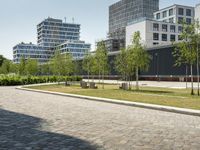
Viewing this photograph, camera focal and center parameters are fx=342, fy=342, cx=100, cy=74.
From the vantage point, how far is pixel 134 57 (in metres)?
33.1

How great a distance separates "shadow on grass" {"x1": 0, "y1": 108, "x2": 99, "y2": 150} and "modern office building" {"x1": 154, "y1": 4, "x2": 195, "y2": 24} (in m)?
108

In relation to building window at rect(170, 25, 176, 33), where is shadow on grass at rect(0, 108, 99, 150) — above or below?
below

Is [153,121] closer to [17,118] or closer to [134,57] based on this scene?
[17,118]

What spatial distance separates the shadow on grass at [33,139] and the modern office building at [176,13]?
4239 inches

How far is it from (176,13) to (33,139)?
11119 cm

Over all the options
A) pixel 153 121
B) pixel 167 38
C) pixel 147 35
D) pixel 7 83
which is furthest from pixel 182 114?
pixel 167 38

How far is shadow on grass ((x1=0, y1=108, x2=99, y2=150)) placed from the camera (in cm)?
774

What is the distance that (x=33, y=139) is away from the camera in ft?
28.2

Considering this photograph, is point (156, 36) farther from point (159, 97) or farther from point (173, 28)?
point (159, 97)

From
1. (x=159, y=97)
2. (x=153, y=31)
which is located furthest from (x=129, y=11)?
(x=159, y=97)

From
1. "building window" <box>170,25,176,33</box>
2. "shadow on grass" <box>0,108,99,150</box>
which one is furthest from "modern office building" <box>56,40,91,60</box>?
"shadow on grass" <box>0,108,99,150</box>

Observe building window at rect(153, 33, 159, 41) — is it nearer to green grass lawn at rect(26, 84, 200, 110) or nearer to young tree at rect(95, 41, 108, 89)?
young tree at rect(95, 41, 108, 89)

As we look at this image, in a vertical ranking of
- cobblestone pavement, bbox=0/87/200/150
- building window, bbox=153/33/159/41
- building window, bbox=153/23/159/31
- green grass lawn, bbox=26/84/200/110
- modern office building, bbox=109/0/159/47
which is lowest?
cobblestone pavement, bbox=0/87/200/150

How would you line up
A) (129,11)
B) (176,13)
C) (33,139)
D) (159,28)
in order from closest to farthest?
(33,139) < (159,28) < (176,13) < (129,11)
